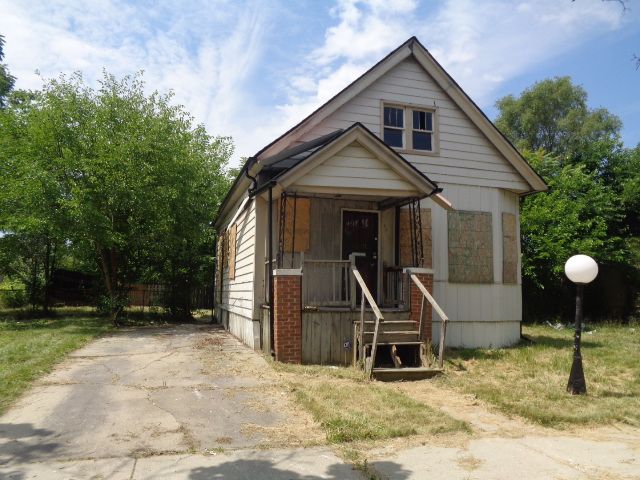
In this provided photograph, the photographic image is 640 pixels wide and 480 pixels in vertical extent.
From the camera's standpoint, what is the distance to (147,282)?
63.1ft

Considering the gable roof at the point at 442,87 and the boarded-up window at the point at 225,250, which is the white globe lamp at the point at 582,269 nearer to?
the gable roof at the point at 442,87

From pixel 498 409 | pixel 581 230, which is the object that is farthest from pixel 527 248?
pixel 498 409

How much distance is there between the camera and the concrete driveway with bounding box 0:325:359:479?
411cm

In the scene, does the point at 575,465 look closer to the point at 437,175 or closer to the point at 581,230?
the point at 437,175

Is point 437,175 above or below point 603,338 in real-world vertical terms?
above

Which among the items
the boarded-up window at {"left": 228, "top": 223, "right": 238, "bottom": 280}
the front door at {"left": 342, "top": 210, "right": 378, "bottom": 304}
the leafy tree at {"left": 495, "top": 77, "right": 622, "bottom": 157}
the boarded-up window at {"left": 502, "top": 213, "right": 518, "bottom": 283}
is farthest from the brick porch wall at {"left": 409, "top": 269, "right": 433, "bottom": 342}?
the leafy tree at {"left": 495, "top": 77, "right": 622, "bottom": 157}

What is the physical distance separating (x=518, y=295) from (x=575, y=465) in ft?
27.7

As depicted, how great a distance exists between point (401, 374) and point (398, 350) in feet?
4.29

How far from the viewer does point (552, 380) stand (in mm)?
7773

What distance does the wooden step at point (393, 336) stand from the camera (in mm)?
8484

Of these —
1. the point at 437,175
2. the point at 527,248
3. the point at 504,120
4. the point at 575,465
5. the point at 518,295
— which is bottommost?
the point at 575,465

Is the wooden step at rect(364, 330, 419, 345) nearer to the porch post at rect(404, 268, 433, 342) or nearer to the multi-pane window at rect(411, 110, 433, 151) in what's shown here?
the porch post at rect(404, 268, 433, 342)

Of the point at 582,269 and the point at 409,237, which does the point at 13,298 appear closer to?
the point at 409,237

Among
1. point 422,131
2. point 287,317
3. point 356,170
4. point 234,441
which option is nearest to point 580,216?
point 422,131
